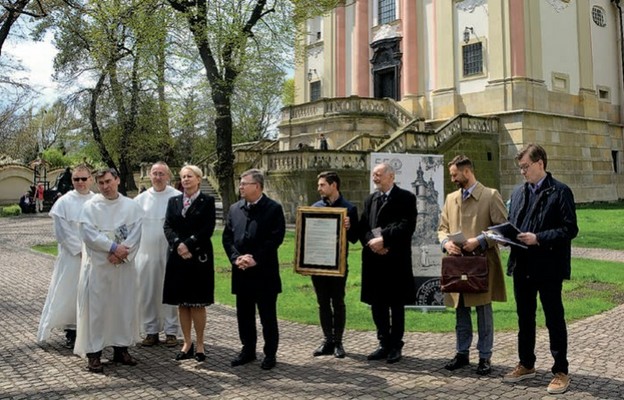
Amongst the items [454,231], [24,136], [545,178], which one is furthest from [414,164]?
[24,136]

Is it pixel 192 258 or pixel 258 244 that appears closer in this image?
pixel 258 244

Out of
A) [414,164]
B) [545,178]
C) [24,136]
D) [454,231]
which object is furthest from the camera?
[24,136]

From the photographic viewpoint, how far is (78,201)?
23.3ft

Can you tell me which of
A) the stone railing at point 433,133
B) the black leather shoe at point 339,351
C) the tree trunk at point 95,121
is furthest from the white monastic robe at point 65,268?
the tree trunk at point 95,121

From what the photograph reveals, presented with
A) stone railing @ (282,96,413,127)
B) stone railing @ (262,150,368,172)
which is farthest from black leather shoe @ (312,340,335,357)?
stone railing @ (282,96,413,127)

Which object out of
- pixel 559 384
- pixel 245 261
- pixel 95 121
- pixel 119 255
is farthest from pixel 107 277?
pixel 95 121

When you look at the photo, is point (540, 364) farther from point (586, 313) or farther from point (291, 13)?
point (291, 13)

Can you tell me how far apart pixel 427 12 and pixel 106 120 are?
20095 millimetres

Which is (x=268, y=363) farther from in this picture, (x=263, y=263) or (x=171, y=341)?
(x=171, y=341)

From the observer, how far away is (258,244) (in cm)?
611

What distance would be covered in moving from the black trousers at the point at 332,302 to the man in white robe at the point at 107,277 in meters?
2.16

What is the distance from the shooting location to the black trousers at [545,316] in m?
5.16

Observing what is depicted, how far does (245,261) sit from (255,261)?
11 centimetres

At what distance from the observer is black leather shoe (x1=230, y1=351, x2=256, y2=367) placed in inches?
242
